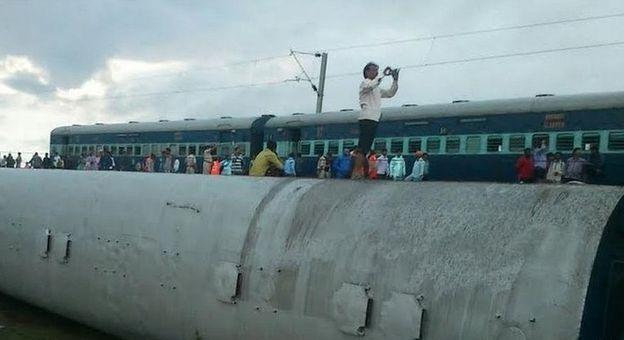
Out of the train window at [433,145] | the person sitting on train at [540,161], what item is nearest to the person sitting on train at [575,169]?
the person sitting on train at [540,161]

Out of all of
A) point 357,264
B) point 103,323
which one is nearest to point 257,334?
point 357,264

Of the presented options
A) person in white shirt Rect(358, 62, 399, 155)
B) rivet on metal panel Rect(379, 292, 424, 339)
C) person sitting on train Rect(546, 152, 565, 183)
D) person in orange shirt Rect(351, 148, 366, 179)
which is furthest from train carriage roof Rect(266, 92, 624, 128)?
rivet on metal panel Rect(379, 292, 424, 339)

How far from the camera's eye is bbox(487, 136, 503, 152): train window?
20594 mm

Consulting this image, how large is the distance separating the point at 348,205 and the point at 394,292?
1151mm

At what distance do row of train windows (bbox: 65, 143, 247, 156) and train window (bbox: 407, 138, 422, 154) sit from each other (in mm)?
7294

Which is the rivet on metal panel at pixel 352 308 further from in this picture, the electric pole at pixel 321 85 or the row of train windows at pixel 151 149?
the electric pole at pixel 321 85

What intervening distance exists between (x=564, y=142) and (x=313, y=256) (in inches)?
567

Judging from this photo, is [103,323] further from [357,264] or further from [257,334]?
[357,264]

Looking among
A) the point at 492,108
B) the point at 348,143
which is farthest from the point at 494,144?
the point at 348,143

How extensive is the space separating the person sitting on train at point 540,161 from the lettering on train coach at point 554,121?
0.43 meters

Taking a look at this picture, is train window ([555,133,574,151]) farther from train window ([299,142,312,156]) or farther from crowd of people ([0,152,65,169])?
crowd of people ([0,152,65,169])

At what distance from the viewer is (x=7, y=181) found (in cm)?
1147

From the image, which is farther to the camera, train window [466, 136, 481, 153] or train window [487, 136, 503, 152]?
train window [466, 136, 481, 153]

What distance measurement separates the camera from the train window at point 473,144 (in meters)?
21.1
